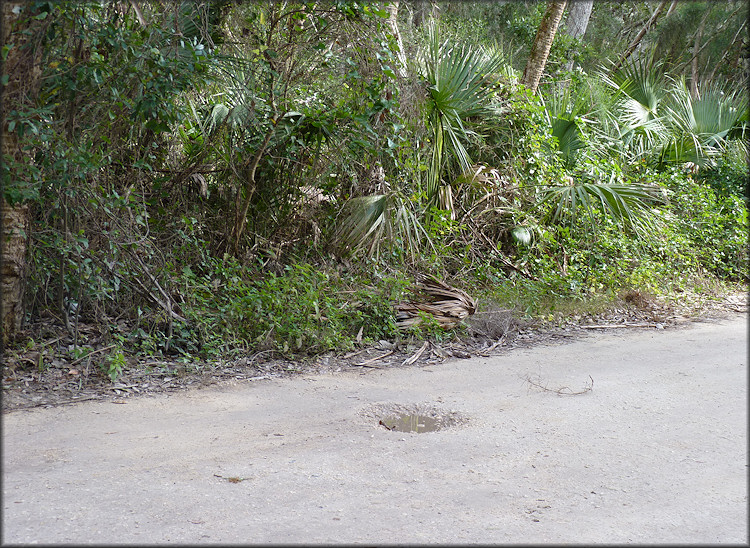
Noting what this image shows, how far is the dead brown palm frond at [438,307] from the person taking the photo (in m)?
6.37

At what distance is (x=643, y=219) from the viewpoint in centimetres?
911

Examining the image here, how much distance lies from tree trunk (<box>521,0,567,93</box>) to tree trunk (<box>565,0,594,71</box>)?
4127 millimetres

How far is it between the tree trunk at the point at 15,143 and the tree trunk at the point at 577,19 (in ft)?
36.7

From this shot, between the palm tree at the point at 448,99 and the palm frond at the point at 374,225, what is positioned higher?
the palm tree at the point at 448,99

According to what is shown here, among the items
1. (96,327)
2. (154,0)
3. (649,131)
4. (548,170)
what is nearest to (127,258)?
(96,327)

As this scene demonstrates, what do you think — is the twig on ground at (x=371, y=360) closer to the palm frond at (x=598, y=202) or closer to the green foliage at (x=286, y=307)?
the green foliage at (x=286, y=307)

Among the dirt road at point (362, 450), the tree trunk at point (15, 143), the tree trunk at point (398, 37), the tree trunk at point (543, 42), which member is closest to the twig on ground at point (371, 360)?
the dirt road at point (362, 450)

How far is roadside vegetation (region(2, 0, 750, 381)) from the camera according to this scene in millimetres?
5078

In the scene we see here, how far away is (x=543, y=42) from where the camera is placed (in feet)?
32.1

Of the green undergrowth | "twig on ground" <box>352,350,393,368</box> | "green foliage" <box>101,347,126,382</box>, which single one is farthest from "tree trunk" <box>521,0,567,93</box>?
"green foliage" <box>101,347,126,382</box>

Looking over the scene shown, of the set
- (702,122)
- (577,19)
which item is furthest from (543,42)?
(577,19)

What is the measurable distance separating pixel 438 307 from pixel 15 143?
12.5 ft

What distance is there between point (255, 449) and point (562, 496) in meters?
1.66

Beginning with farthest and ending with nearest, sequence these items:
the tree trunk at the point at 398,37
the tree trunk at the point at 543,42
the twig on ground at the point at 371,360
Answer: the tree trunk at the point at 543,42 < the tree trunk at the point at 398,37 < the twig on ground at the point at 371,360
